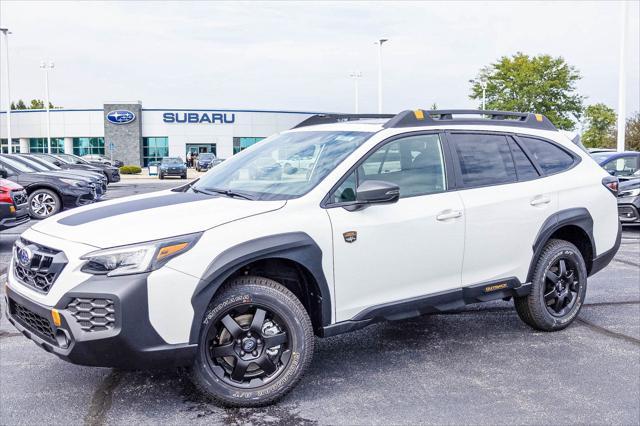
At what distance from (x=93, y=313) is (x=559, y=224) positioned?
3.70m

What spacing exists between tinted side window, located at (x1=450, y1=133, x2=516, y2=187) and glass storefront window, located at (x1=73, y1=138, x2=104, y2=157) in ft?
218

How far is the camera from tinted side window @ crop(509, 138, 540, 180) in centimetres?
535

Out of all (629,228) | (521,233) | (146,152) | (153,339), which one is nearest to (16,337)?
(153,339)

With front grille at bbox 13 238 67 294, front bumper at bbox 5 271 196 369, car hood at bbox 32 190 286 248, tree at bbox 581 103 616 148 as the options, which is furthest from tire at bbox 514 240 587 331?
tree at bbox 581 103 616 148

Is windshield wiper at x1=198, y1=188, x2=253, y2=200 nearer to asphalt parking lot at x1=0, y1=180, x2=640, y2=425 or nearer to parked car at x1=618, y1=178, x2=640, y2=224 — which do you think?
asphalt parking lot at x1=0, y1=180, x2=640, y2=425

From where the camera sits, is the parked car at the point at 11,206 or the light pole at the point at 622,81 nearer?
the parked car at the point at 11,206

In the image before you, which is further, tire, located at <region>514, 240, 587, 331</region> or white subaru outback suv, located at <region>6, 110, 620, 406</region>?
tire, located at <region>514, 240, 587, 331</region>

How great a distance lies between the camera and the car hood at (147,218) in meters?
3.66

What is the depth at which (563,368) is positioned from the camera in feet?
15.5

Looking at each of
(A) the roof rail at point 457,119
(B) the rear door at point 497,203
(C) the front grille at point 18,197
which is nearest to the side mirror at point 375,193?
(A) the roof rail at point 457,119

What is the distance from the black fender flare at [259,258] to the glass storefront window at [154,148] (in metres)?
65.3

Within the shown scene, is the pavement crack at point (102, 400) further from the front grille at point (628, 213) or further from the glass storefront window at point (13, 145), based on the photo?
the glass storefront window at point (13, 145)

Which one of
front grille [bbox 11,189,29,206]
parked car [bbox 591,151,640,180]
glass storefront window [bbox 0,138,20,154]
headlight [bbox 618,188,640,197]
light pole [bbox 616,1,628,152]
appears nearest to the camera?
front grille [bbox 11,189,29,206]

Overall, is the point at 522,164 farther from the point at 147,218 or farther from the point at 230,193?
the point at 147,218
